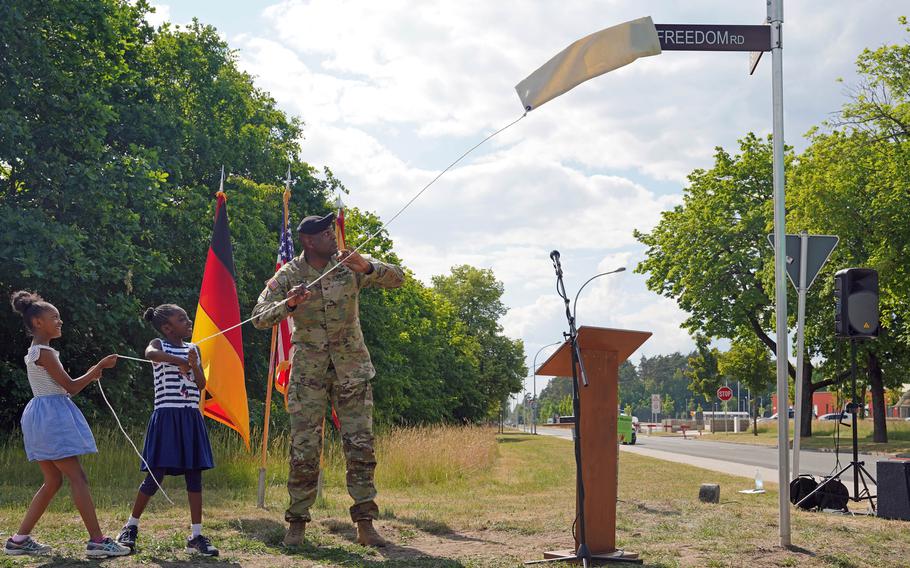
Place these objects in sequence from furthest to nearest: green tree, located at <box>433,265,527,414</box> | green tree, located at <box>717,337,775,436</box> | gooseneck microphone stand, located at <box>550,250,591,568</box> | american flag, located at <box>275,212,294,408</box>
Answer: green tree, located at <box>433,265,527,414</box>
green tree, located at <box>717,337,775,436</box>
american flag, located at <box>275,212,294,408</box>
gooseneck microphone stand, located at <box>550,250,591,568</box>

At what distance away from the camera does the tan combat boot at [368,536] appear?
23.1ft

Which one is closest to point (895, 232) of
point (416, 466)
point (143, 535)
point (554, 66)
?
point (416, 466)

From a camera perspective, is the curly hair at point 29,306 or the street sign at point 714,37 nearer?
the curly hair at point 29,306

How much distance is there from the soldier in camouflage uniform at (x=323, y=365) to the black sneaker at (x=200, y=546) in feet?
2.08

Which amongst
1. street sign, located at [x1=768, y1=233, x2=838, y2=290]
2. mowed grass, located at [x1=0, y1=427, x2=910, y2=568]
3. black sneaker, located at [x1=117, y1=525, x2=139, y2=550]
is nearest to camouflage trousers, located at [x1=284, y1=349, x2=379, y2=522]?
mowed grass, located at [x1=0, y1=427, x2=910, y2=568]

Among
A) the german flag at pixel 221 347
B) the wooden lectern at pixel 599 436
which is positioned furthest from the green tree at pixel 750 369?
the wooden lectern at pixel 599 436

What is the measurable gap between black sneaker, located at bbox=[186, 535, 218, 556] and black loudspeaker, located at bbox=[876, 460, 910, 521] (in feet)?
22.7

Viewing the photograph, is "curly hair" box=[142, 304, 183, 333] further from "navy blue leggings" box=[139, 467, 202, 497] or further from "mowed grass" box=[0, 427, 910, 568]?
"mowed grass" box=[0, 427, 910, 568]

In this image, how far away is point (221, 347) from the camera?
30.0ft

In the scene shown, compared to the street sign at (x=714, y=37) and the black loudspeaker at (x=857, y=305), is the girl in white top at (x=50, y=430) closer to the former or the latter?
the street sign at (x=714, y=37)

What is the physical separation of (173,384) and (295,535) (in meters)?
1.46

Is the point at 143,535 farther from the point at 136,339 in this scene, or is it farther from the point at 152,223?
the point at 136,339

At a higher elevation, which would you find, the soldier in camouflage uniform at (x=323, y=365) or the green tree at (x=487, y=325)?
the green tree at (x=487, y=325)

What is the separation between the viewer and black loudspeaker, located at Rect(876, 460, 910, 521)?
948cm
